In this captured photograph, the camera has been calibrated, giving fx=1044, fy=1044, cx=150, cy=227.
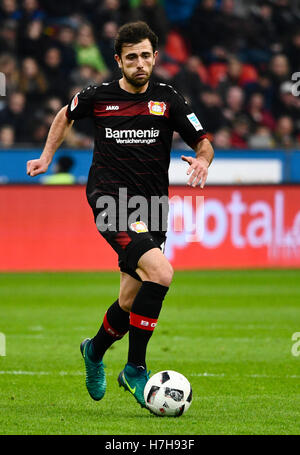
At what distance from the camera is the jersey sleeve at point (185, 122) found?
668 cm

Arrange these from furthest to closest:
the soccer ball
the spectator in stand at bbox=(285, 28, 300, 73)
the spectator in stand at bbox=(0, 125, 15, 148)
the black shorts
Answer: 1. the spectator in stand at bbox=(285, 28, 300, 73)
2. the spectator in stand at bbox=(0, 125, 15, 148)
3. the black shorts
4. the soccer ball

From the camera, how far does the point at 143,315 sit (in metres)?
6.27

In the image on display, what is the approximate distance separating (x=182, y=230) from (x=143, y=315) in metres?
9.82

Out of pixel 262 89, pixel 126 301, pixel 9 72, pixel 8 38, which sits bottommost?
pixel 126 301

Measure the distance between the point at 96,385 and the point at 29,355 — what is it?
2.29 metres

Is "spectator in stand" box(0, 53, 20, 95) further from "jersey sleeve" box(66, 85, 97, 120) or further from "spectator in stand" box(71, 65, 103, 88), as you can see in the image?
"jersey sleeve" box(66, 85, 97, 120)

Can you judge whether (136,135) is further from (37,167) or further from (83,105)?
(37,167)

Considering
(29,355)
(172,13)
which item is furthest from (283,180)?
(29,355)

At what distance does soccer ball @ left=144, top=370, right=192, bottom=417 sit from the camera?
19.8 ft

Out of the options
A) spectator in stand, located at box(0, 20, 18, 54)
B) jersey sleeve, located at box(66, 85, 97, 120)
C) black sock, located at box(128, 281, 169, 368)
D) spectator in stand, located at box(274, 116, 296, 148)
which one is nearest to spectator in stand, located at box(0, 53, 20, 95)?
spectator in stand, located at box(0, 20, 18, 54)

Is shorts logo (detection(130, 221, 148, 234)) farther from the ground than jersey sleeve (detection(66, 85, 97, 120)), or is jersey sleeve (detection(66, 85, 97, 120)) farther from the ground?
jersey sleeve (detection(66, 85, 97, 120))

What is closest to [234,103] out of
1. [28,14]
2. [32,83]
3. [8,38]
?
[32,83]

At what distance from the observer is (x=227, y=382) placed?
7.42 m

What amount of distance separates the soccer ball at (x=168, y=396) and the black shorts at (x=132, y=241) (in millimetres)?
684
